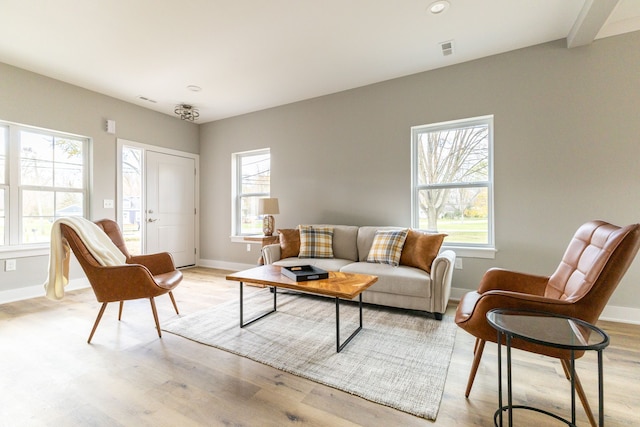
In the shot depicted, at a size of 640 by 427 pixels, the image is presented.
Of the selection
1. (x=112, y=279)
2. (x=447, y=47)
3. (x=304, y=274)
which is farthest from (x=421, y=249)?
(x=112, y=279)

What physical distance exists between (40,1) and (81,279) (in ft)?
10.5

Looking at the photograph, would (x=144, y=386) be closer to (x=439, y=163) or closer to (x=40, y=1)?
(x=40, y=1)

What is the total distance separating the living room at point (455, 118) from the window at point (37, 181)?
186 millimetres

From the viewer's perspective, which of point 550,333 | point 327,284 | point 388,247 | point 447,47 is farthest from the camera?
point 388,247

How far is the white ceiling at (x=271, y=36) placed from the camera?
2291mm

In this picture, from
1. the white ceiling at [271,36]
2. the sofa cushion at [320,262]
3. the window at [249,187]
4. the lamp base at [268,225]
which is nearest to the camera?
the white ceiling at [271,36]

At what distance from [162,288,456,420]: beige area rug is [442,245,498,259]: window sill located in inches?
34.0

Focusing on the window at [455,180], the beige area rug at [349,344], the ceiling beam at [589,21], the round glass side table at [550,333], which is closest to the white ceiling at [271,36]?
the ceiling beam at [589,21]

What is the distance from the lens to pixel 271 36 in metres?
2.66

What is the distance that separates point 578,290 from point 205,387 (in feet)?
6.79

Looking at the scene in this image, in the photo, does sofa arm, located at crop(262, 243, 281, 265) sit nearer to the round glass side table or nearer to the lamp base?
the lamp base

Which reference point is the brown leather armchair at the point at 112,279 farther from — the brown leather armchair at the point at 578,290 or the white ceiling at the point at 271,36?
the brown leather armchair at the point at 578,290

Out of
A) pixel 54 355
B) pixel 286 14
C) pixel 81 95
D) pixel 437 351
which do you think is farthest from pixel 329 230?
pixel 81 95

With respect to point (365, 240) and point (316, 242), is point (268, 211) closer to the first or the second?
point (316, 242)
